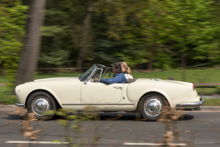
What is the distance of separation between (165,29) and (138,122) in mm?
9518

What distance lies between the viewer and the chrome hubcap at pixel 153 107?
7.45 m

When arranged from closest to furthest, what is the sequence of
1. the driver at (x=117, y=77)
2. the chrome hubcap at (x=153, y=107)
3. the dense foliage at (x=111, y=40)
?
the chrome hubcap at (x=153, y=107) → the driver at (x=117, y=77) → the dense foliage at (x=111, y=40)

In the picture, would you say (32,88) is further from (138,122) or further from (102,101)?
(138,122)

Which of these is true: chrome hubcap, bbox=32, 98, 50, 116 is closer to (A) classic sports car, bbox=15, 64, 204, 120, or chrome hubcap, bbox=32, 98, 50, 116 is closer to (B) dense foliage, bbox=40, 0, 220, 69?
(A) classic sports car, bbox=15, 64, 204, 120

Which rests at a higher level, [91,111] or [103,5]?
[103,5]

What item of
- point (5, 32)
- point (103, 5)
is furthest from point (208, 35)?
point (5, 32)

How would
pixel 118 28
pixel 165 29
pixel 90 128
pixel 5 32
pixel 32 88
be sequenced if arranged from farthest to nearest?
pixel 118 28, pixel 165 29, pixel 5 32, pixel 32 88, pixel 90 128

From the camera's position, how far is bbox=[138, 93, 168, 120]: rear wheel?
7445 mm

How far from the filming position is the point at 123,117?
8.31 metres

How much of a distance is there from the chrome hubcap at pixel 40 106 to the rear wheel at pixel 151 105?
2.07 meters

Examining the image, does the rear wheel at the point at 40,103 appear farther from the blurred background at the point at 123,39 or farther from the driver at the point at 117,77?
the blurred background at the point at 123,39

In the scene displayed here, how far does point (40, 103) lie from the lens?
767 cm

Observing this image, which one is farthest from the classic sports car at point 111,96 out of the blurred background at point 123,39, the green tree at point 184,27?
the blurred background at point 123,39

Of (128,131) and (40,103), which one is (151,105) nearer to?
(128,131)
